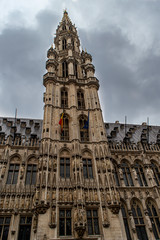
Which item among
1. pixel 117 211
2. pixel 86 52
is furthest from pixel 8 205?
pixel 86 52

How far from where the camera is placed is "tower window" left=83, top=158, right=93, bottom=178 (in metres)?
22.0

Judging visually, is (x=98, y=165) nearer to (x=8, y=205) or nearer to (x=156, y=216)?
(x=156, y=216)

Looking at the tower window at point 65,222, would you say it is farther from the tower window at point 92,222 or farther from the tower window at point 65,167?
the tower window at point 65,167

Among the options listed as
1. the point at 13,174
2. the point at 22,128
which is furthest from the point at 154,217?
the point at 22,128

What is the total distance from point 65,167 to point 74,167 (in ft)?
4.03

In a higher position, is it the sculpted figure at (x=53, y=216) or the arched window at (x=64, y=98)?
the arched window at (x=64, y=98)

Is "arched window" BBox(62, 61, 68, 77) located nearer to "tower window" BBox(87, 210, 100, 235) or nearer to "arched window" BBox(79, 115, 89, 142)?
"arched window" BBox(79, 115, 89, 142)

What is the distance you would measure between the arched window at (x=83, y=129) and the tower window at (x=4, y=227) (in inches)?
493

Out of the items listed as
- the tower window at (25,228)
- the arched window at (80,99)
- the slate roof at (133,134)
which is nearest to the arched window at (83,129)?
the arched window at (80,99)

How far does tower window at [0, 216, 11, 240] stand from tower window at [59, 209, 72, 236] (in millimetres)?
5280

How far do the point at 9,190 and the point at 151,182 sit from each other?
1725 centimetres

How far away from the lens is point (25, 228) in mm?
18766

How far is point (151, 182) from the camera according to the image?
2456cm

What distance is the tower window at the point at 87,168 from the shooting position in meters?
22.0
